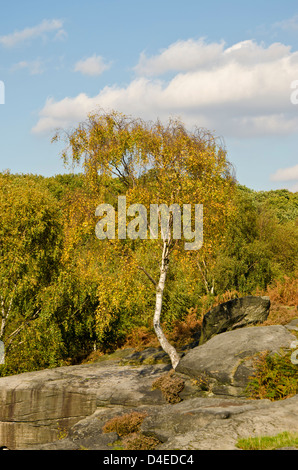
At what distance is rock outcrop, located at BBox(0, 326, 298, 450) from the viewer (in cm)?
1166

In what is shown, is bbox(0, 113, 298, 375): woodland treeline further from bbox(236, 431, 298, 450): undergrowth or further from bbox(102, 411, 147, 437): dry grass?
bbox(236, 431, 298, 450): undergrowth

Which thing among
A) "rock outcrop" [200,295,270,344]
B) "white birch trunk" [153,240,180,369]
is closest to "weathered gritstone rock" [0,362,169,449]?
"white birch trunk" [153,240,180,369]

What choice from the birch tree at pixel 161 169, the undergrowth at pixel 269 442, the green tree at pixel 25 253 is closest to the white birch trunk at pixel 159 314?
the birch tree at pixel 161 169

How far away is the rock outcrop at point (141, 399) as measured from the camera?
38.3 ft

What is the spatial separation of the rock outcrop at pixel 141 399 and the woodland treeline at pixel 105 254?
104 inches

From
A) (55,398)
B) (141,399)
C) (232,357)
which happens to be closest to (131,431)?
(141,399)

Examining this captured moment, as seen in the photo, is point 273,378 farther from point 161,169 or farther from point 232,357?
point 161,169

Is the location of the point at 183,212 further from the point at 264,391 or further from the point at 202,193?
the point at 264,391

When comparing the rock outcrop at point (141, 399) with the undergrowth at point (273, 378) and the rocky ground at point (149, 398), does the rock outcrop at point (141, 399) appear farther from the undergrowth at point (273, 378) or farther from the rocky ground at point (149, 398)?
the undergrowth at point (273, 378)

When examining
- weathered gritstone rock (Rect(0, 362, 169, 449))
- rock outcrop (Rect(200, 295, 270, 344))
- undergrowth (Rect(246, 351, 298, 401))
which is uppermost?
rock outcrop (Rect(200, 295, 270, 344))

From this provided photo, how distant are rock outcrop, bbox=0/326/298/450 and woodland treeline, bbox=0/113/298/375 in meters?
2.64

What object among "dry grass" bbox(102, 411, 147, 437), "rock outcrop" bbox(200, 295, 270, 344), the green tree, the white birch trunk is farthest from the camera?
the green tree

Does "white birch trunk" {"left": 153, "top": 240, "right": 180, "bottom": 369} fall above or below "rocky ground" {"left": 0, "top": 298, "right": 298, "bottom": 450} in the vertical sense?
above

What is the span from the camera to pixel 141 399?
16.2m
